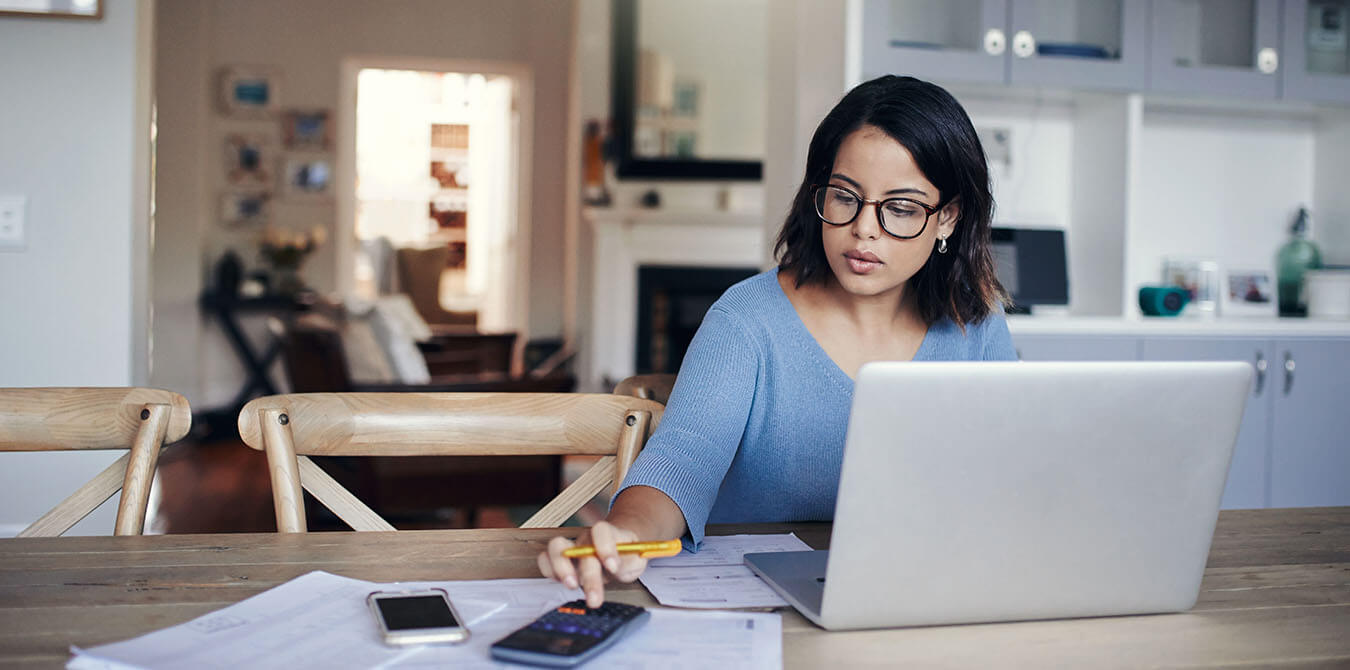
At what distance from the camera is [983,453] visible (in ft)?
2.56

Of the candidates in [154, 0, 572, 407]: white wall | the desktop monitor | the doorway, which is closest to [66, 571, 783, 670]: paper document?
the desktop monitor

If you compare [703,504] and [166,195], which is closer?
[703,504]

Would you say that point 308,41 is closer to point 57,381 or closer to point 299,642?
point 57,381

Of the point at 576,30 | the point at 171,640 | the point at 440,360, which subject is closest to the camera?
the point at 171,640

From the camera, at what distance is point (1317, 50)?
3.26 metres

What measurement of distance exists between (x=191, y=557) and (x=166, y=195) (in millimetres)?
5855

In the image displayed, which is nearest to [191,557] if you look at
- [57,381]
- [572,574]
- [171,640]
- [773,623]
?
[171,640]

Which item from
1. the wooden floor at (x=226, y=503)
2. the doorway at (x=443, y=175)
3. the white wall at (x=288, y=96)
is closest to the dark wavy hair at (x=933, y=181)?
the wooden floor at (x=226, y=503)

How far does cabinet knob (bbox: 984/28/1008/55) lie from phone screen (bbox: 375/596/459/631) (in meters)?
2.53

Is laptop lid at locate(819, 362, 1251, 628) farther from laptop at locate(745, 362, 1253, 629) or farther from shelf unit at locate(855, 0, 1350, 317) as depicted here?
shelf unit at locate(855, 0, 1350, 317)

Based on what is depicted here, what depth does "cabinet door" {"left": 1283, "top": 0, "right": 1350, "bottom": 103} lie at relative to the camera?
3.18m

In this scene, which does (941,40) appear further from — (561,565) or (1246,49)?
(561,565)

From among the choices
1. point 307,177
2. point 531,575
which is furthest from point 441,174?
point 531,575

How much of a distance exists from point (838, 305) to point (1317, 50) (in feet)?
8.64
